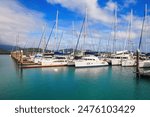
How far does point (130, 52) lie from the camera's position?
6512cm

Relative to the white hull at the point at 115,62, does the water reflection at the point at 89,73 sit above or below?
below

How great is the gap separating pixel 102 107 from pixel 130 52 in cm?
5742

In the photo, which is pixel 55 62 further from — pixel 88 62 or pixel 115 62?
pixel 115 62

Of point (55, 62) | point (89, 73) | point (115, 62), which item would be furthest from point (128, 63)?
point (55, 62)

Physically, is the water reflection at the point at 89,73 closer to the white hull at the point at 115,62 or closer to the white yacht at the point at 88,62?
the white yacht at the point at 88,62

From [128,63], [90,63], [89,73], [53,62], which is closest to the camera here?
[89,73]

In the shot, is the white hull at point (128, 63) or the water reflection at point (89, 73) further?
the white hull at point (128, 63)

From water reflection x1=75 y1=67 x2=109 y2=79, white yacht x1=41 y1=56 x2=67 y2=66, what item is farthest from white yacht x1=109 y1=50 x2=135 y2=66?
white yacht x1=41 y1=56 x2=67 y2=66

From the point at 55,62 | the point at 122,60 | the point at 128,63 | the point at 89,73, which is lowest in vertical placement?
the point at 89,73

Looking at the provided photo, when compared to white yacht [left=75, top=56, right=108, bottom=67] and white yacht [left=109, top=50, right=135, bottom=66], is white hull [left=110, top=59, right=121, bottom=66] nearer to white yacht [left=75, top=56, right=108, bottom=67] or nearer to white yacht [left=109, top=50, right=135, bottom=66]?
white yacht [left=109, top=50, right=135, bottom=66]

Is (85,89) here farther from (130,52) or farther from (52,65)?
(130,52)

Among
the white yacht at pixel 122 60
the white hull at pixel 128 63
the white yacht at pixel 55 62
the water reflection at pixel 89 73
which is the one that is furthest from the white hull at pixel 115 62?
the water reflection at pixel 89 73

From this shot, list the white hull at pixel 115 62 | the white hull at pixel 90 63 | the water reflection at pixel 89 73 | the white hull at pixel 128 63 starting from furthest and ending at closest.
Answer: the white hull at pixel 115 62 < the white hull at pixel 128 63 < the white hull at pixel 90 63 < the water reflection at pixel 89 73

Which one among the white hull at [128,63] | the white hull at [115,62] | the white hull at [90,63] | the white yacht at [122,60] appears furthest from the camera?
the white hull at [115,62]
